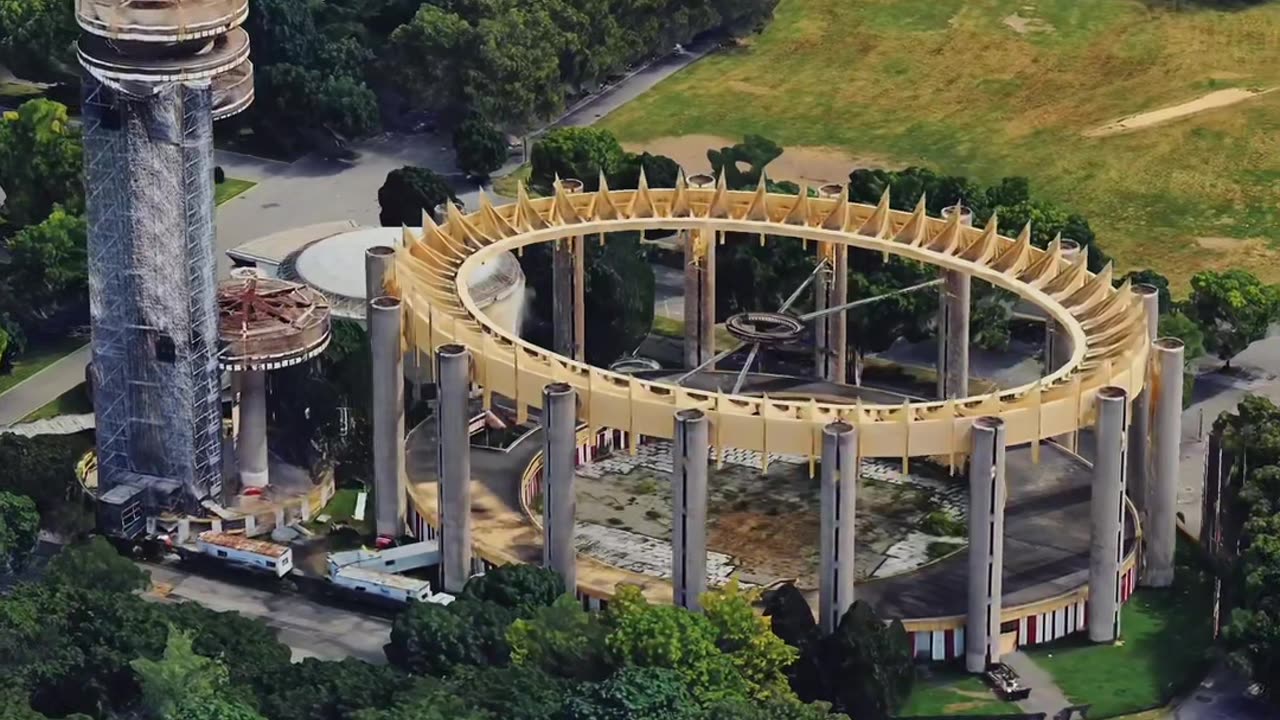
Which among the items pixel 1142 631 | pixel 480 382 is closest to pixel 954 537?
pixel 1142 631

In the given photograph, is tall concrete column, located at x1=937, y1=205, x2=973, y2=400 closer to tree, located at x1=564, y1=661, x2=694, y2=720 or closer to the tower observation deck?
the tower observation deck

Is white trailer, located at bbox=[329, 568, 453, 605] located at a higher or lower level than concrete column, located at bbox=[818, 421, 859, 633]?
lower

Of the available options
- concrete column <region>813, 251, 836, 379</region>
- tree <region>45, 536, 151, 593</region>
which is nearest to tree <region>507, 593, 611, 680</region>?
tree <region>45, 536, 151, 593</region>

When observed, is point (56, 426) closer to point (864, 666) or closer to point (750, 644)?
point (750, 644)

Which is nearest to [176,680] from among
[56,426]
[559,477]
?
[559,477]

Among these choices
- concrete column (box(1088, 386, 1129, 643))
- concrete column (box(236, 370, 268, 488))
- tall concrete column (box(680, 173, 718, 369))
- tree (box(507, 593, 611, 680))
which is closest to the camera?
tree (box(507, 593, 611, 680))

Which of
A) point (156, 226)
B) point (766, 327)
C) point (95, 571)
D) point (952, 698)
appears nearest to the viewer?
point (952, 698)

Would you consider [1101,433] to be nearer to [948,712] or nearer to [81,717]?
[948,712]
